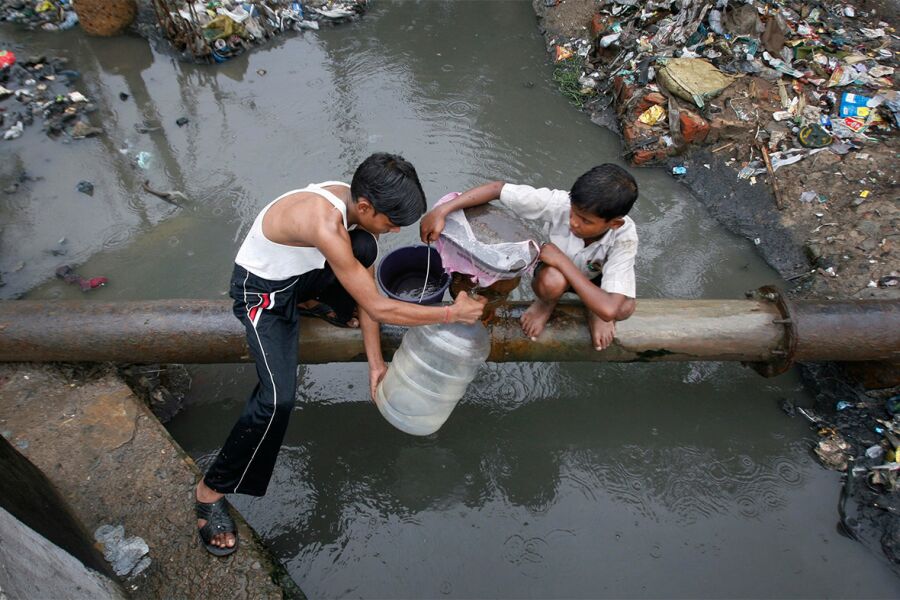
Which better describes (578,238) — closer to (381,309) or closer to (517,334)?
(517,334)

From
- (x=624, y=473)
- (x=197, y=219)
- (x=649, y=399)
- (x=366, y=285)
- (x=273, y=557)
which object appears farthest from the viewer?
(x=197, y=219)

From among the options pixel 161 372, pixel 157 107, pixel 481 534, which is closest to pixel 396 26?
pixel 157 107

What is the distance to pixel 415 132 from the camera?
16.8 feet

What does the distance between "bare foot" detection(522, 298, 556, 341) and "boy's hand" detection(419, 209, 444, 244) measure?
0.69 m

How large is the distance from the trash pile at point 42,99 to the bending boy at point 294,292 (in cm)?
A: 391

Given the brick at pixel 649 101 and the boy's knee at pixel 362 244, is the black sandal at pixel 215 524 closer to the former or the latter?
the boy's knee at pixel 362 244

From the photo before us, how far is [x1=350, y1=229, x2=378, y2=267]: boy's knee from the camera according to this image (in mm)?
2455

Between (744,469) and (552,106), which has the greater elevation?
(552,106)

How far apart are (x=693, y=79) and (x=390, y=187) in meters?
4.24

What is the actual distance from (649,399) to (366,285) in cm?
215

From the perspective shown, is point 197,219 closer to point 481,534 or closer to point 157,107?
point 157,107

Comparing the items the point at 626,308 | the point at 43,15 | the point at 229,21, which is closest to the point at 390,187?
the point at 626,308

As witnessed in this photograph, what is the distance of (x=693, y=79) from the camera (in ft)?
16.5

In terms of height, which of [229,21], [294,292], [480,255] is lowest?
[294,292]
